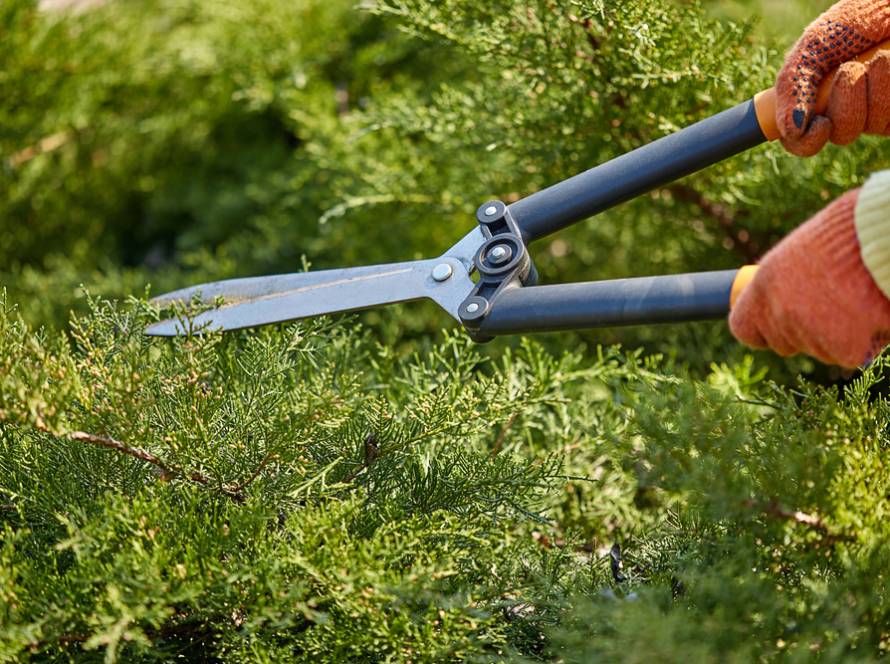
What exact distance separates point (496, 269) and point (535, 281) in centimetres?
6

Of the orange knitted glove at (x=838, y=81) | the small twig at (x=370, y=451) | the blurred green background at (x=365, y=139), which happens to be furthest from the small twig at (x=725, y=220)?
the small twig at (x=370, y=451)

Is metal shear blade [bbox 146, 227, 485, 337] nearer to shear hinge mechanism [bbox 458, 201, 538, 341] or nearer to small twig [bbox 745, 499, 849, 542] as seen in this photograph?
shear hinge mechanism [bbox 458, 201, 538, 341]

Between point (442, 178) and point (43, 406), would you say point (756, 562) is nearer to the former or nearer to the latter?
point (43, 406)

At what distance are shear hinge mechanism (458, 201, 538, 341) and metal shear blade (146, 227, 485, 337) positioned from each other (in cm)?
2

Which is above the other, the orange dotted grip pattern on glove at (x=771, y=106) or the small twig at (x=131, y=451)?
the orange dotted grip pattern on glove at (x=771, y=106)

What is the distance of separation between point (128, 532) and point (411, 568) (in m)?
0.26

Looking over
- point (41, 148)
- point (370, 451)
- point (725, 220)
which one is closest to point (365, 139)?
point (725, 220)

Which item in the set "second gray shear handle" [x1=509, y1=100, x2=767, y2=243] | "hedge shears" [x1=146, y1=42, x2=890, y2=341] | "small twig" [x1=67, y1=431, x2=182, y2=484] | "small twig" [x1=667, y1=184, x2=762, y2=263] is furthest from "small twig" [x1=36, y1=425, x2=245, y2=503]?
"small twig" [x1=667, y1=184, x2=762, y2=263]

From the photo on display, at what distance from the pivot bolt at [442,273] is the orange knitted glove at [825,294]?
1.13ft

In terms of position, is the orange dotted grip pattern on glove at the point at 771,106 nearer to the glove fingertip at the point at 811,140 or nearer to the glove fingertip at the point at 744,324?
the glove fingertip at the point at 811,140

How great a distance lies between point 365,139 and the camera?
1769 mm

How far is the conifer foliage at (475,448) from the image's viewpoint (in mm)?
779

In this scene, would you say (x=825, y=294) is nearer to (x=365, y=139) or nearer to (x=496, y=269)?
(x=496, y=269)

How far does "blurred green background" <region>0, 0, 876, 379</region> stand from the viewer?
133 cm
